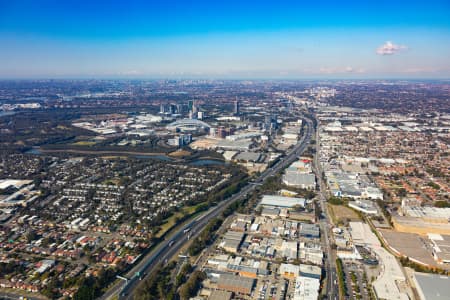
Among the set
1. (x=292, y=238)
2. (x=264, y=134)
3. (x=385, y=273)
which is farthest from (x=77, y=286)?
(x=264, y=134)

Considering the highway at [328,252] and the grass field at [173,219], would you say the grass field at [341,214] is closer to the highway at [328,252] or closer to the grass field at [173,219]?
the highway at [328,252]

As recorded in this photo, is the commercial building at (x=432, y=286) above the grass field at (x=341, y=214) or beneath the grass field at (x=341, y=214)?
above

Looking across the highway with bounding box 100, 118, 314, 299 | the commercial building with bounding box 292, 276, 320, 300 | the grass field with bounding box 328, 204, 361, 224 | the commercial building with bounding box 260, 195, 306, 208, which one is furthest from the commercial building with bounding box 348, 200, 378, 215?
the commercial building with bounding box 292, 276, 320, 300

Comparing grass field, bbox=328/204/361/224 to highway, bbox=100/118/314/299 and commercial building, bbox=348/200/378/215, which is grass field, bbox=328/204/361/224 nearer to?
commercial building, bbox=348/200/378/215

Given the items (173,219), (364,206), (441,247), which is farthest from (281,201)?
(441,247)

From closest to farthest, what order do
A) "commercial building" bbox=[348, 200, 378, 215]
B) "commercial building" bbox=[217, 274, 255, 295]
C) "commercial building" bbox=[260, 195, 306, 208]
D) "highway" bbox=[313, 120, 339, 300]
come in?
1. "commercial building" bbox=[217, 274, 255, 295]
2. "highway" bbox=[313, 120, 339, 300]
3. "commercial building" bbox=[348, 200, 378, 215]
4. "commercial building" bbox=[260, 195, 306, 208]

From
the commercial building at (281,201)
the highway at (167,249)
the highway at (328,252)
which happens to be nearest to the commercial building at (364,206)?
the highway at (328,252)

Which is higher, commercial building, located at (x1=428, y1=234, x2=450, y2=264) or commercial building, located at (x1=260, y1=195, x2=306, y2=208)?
commercial building, located at (x1=260, y1=195, x2=306, y2=208)

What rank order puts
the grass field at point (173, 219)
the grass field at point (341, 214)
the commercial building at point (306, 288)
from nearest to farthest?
the commercial building at point (306, 288) → the grass field at point (173, 219) → the grass field at point (341, 214)
